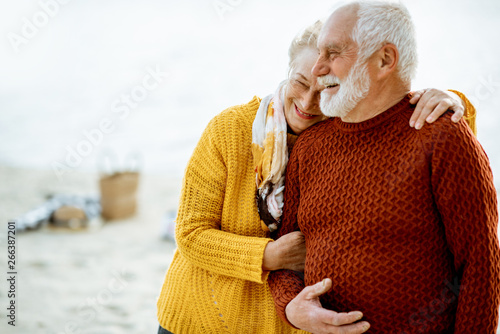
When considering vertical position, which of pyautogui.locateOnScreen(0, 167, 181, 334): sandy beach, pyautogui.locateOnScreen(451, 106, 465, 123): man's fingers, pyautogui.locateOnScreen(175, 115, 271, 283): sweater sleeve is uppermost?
pyautogui.locateOnScreen(451, 106, 465, 123): man's fingers

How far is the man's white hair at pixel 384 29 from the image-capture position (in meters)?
1.34

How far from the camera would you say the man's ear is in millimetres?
1356

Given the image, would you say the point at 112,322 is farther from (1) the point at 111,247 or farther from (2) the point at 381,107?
(2) the point at 381,107

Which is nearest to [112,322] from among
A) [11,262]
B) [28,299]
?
[28,299]

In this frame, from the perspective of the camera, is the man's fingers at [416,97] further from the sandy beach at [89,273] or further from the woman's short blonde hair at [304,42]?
the sandy beach at [89,273]

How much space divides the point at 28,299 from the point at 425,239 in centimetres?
328

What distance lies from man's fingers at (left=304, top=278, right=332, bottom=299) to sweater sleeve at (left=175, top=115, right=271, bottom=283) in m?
0.23

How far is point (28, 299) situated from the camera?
362 cm

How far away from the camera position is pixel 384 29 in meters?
1.34

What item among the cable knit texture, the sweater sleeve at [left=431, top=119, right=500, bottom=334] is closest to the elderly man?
the sweater sleeve at [left=431, top=119, right=500, bottom=334]

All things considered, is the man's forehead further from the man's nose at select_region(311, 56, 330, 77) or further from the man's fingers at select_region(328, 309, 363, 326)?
the man's fingers at select_region(328, 309, 363, 326)

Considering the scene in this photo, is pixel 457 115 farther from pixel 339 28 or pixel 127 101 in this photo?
pixel 127 101

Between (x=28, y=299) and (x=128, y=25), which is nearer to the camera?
(x=28, y=299)

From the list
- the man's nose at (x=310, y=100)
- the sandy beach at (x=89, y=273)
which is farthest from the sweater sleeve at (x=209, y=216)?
the sandy beach at (x=89, y=273)
